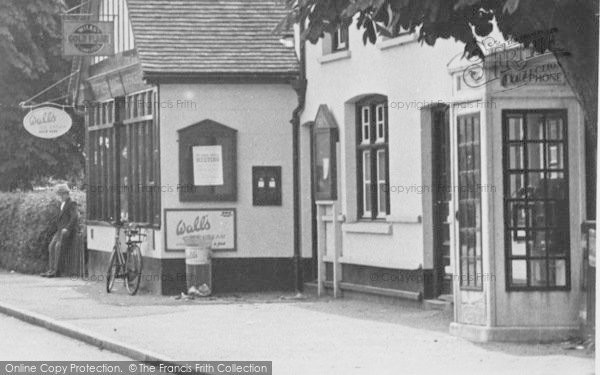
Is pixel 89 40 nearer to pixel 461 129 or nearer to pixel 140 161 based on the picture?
pixel 140 161

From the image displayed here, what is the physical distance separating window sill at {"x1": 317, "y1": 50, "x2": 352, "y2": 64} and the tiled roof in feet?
3.11

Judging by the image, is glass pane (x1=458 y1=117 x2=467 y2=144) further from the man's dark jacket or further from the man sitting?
the man's dark jacket

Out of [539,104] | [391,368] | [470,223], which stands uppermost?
[539,104]

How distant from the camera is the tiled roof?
71.7 feet

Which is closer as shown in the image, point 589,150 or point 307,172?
point 589,150

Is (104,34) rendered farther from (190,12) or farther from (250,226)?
(250,226)

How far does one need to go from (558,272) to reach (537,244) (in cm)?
34

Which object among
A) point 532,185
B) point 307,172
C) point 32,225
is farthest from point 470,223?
point 32,225

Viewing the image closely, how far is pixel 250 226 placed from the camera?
→ 22.1 metres

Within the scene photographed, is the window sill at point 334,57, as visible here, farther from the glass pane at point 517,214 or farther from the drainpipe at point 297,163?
the glass pane at point 517,214

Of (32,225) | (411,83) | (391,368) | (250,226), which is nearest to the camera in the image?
(391,368)

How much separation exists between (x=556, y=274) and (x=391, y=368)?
2804 millimetres

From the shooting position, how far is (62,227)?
27.2 m

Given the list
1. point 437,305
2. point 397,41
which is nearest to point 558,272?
point 437,305
